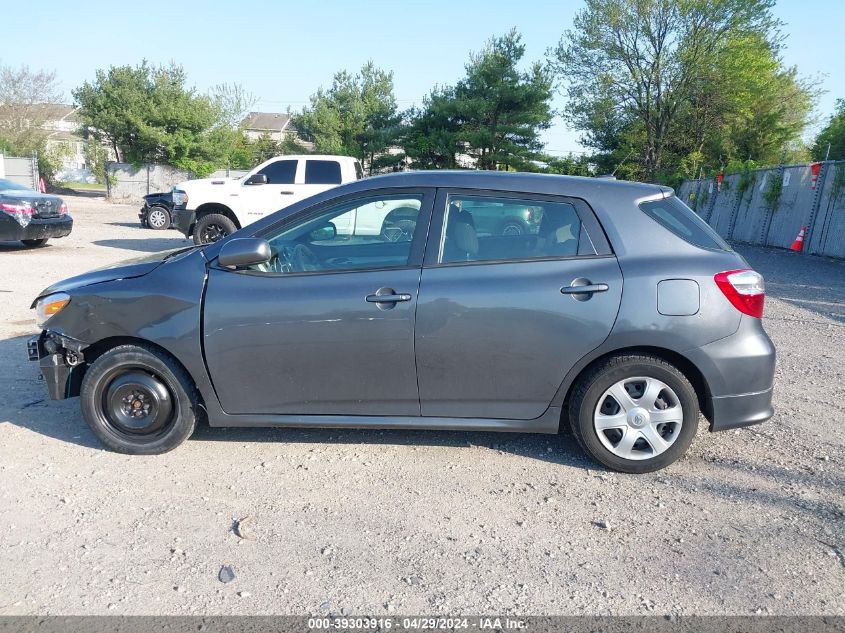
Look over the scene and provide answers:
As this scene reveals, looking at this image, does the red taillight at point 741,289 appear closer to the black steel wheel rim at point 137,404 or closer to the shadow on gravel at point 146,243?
the black steel wheel rim at point 137,404

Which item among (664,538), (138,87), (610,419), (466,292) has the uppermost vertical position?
(138,87)

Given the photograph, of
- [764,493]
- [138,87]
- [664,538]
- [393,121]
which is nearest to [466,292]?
[664,538]

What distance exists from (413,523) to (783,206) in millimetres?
18931

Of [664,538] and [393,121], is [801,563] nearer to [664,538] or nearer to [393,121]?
[664,538]

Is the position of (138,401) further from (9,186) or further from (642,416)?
(9,186)

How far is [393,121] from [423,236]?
118 feet

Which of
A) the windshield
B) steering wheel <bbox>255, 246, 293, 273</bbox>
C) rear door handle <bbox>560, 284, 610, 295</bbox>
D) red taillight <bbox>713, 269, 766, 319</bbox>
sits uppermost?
red taillight <bbox>713, 269, 766, 319</bbox>

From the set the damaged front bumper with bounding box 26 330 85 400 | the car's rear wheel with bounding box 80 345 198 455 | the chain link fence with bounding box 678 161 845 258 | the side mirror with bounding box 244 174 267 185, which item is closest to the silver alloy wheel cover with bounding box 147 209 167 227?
the side mirror with bounding box 244 174 267 185

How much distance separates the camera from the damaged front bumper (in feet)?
13.5

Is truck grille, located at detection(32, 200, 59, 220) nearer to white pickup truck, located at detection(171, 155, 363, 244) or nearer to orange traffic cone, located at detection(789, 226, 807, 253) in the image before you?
white pickup truck, located at detection(171, 155, 363, 244)

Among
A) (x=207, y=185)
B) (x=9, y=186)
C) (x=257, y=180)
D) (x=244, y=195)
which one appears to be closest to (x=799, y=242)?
(x=257, y=180)

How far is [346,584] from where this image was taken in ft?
9.38

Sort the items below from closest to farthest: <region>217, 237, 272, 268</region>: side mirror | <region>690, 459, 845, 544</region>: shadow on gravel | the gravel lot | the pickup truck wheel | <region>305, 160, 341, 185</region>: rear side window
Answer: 1. the gravel lot
2. <region>690, 459, 845, 544</region>: shadow on gravel
3. <region>217, 237, 272, 268</region>: side mirror
4. the pickup truck wheel
5. <region>305, 160, 341, 185</region>: rear side window

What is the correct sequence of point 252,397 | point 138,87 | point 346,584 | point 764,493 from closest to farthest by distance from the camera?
point 346,584
point 764,493
point 252,397
point 138,87
